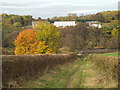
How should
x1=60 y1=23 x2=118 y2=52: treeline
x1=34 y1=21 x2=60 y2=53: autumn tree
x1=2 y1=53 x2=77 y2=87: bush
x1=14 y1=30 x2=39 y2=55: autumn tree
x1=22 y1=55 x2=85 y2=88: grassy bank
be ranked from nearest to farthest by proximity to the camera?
1. x1=2 y1=53 x2=77 y2=87: bush
2. x1=22 y1=55 x2=85 y2=88: grassy bank
3. x1=14 y1=30 x2=39 y2=55: autumn tree
4. x1=34 y1=21 x2=60 y2=53: autumn tree
5. x1=60 y1=23 x2=118 y2=52: treeline

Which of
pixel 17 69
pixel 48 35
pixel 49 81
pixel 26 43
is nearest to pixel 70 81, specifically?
pixel 49 81

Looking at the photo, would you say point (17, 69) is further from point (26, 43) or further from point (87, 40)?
point (87, 40)

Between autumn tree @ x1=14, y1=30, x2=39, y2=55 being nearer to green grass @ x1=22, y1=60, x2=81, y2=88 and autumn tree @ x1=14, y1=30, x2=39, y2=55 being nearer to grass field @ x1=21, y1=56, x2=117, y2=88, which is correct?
grass field @ x1=21, y1=56, x2=117, y2=88

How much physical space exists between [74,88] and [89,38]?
327 feet

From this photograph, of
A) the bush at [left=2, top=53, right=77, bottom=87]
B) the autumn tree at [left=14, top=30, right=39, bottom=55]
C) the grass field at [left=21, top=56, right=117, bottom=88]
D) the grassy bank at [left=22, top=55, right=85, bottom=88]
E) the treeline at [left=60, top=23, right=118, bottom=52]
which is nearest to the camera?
the bush at [left=2, top=53, right=77, bottom=87]

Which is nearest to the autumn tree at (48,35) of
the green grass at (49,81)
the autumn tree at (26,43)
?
the autumn tree at (26,43)

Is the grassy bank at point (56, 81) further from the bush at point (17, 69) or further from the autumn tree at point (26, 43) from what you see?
the autumn tree at point (26, 43)

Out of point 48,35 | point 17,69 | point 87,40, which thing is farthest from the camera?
point 87,40

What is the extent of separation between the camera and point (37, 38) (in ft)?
161

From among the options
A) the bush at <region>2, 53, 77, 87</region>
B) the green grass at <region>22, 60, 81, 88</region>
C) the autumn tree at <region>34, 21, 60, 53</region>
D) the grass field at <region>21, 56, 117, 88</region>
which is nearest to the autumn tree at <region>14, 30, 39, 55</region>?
the autumn tree at <region>34, 21, 60, 53</region>

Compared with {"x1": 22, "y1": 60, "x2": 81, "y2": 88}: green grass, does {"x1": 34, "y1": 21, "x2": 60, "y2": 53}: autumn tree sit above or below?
above

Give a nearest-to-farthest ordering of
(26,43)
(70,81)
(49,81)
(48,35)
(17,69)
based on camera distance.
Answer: (17,69)
(49,81)
(70,81)
(26,43)
(48,35)

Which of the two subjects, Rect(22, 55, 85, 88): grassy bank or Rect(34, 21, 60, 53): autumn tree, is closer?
Rect(22, 55, 85, 88): grassy bank

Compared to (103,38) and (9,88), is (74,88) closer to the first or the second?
(9,88)
